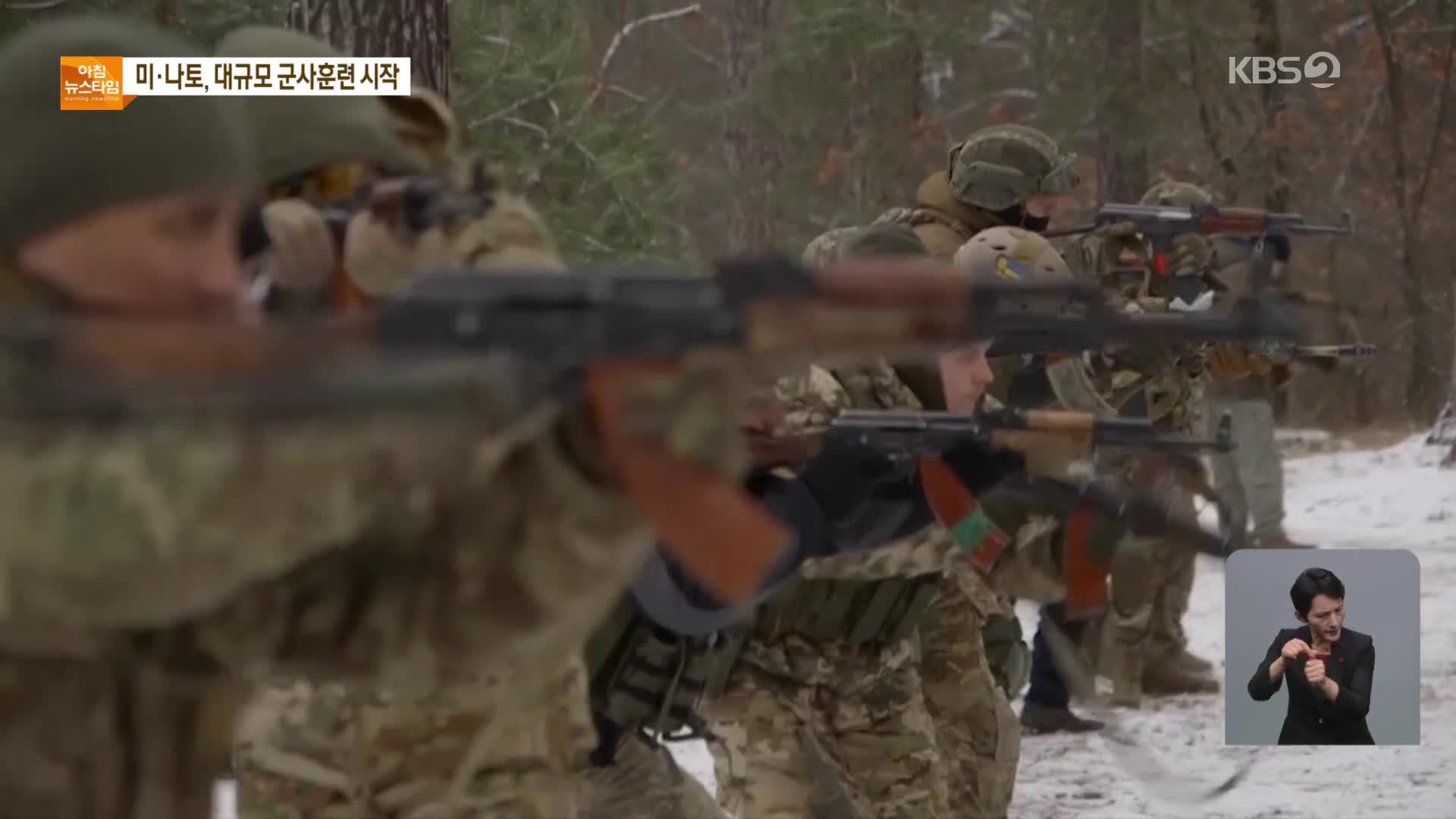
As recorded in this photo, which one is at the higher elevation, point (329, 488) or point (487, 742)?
point (329, 488)

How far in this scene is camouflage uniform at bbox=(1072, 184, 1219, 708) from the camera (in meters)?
7.13

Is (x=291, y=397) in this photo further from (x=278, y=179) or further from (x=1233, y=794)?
(x=1233, y=794)

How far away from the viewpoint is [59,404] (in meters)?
1.94

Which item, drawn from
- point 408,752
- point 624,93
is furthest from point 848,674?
point 624,93

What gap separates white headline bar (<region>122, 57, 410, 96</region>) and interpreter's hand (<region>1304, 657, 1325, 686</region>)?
10.2 feet

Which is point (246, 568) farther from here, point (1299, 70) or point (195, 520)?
point (1299, 70)

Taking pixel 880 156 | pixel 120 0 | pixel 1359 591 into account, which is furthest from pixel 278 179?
pixel 880 156

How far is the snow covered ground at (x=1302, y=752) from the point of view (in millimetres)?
6426

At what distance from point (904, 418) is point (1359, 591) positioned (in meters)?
2.15

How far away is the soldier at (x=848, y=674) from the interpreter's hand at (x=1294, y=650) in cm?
142

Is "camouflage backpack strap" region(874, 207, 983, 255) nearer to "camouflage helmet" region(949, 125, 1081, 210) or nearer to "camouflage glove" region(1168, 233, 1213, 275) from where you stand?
"camouflage helmet" region(949, 125, 1081, 210)

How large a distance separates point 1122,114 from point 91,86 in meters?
9.24

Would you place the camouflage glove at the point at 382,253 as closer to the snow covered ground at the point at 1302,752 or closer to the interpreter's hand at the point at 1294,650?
the snow covered ground at the point at 1302,752

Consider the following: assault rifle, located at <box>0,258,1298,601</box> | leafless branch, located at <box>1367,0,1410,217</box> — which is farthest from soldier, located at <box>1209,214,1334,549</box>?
assault rifle, located at <box>0,258,1298,601</box>
